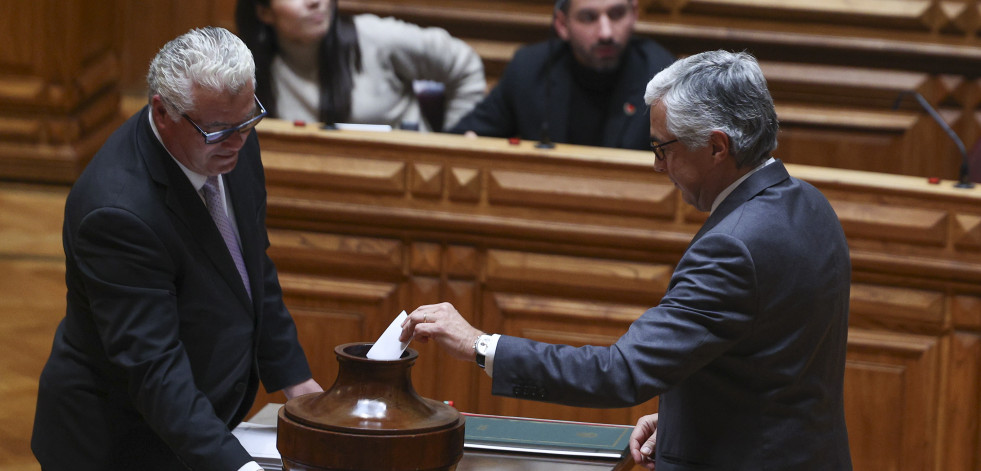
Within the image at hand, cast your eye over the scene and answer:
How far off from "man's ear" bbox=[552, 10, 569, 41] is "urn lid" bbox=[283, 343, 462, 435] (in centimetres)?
242

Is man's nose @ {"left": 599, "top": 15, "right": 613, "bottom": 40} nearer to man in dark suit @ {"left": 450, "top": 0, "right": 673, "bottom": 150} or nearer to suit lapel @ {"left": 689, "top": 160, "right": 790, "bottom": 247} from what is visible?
man in dark suit @ {"left": 450, "top": 0, "right": 673, "bottom": 150}

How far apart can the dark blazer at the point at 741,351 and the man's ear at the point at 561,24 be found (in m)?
2.16

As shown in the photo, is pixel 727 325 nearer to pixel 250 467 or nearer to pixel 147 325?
pixel 250 467

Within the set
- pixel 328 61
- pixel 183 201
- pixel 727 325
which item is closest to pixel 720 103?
pixel 727 325

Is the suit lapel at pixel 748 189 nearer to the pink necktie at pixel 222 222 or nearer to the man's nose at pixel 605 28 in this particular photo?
the pink necktie at pixel 222 222

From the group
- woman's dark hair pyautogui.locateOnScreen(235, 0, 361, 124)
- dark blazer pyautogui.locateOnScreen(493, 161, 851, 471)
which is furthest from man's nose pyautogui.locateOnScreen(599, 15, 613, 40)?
dark blazer pyautogui.locateOnScreen(493, 161, 851, 471)

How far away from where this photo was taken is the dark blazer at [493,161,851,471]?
1.80 meters

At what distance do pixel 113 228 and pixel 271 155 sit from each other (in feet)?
4.93

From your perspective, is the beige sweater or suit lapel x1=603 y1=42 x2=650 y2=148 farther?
the beige sweater

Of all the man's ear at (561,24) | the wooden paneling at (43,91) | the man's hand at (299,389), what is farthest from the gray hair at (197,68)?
the wooden paneling at (43,91)

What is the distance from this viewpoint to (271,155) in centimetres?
335

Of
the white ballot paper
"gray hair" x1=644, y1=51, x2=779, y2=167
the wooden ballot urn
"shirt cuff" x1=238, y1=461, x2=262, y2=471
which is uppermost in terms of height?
"gray hair" x1=644, y1=51, x2=779, y2=167

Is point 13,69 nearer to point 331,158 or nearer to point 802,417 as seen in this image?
point 331,158

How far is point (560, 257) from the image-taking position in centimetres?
326
